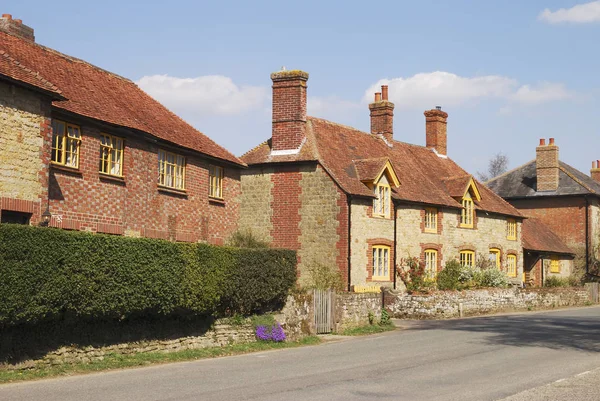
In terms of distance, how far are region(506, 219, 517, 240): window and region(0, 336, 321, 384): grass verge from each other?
25.7 meters

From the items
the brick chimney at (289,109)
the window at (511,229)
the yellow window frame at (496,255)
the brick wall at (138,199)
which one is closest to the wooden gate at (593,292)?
the window at (511,229)

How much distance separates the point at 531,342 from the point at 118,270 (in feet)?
38.7

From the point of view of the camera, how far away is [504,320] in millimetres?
30094

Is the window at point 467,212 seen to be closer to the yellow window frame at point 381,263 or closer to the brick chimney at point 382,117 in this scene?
the brick chimney at point 382,117

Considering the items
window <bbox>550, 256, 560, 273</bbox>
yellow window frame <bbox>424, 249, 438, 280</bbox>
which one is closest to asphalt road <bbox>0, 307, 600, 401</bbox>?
yellow window frame <bbox>424, 249, 438, 280</bbox>

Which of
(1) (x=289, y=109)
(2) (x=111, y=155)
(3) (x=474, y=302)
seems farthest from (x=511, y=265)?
(2) (x=111, y=155)

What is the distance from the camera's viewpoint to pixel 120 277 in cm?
1705

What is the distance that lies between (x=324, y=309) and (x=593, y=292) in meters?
27.2

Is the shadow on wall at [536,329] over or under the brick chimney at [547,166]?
under

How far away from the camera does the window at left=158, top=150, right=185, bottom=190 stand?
24.9 meters

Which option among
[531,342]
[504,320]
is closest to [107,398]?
[531,342]

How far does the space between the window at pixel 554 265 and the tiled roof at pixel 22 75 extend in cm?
4091

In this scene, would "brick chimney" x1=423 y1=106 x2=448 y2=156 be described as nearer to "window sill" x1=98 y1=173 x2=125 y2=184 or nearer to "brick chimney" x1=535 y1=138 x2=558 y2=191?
"brick chimney" x1=535 y1=138 x2=558 y2=191

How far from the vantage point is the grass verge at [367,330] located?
25841 mm
